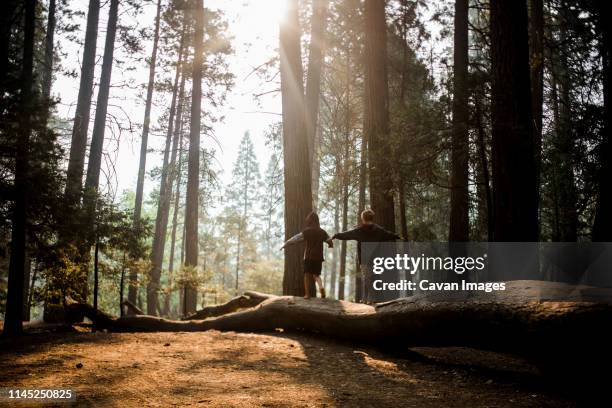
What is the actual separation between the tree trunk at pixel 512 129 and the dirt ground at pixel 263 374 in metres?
2.28

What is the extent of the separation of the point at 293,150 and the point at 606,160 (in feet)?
22.5

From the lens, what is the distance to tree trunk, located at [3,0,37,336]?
6754mm

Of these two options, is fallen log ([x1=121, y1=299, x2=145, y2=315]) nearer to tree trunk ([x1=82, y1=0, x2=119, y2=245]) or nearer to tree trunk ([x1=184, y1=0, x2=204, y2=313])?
tree trunk ([x1=82, y1=0, x2=119, y2=245])

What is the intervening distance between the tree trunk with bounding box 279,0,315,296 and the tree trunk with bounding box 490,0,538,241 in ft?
13.6

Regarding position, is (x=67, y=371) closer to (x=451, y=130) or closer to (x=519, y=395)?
(x=519, y=395)

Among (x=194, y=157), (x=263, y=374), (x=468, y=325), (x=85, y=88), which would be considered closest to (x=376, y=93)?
(x=468, y=325)

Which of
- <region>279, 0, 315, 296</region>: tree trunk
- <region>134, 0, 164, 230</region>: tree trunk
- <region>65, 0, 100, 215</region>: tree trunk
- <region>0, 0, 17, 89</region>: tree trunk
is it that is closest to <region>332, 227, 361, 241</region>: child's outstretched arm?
<region>279, 0, 315, 296</region>: tree trunk

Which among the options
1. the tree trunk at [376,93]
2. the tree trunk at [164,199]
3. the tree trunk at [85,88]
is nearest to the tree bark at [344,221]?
the tree trunk at [376,93]

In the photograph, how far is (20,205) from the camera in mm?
6930

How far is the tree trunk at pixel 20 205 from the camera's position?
22.2 ft

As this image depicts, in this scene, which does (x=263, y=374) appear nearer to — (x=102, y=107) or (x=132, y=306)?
(x=132, y=306)

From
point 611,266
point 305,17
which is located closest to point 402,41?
point 305,17

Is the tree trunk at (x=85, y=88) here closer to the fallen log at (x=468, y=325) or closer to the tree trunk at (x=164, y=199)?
the tree trunk at (x=164, y=199)

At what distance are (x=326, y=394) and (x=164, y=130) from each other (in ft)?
69.6
